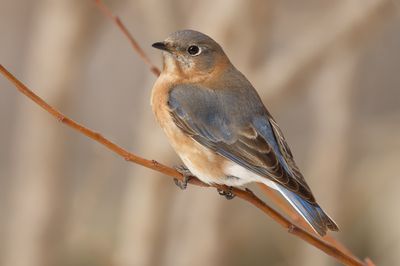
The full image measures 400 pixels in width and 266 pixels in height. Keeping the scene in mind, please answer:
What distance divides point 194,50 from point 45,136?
154cm

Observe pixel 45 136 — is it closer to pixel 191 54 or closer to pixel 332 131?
pixel 191 54

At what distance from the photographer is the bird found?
12.1 ft

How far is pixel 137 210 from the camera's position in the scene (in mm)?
5125

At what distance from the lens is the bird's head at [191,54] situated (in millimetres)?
3955

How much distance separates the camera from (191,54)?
13.4 ft

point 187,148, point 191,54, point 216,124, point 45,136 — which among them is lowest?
point 187,148

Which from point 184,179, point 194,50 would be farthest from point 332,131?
point 184,179

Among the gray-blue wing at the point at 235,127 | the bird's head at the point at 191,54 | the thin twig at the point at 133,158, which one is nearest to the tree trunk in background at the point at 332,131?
the bird's head at the point at 191,54

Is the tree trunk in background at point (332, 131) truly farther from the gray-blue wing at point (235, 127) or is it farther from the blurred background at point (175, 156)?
the gray-blue wing at point (235, 127)

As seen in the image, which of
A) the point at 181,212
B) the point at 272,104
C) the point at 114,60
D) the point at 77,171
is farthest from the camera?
the point at 114,60

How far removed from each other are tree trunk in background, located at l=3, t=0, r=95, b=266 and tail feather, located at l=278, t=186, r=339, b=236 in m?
2.03

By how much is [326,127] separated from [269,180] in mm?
2141

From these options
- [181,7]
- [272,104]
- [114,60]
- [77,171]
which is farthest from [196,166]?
[114,60]

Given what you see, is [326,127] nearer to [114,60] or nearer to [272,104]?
[272,104]
